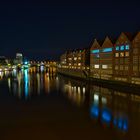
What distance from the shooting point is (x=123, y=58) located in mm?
40188

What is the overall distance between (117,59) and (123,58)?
2.26 metres

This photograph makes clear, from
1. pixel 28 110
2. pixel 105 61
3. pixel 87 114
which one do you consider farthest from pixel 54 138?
pixel 105 61

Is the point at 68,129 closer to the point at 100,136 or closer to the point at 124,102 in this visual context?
the point at 100,136

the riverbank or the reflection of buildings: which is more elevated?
the riverbank

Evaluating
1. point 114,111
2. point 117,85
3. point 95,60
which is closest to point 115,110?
point 114,111

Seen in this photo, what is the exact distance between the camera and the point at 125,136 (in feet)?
50.0

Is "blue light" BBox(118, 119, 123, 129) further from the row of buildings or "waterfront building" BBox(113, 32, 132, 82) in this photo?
"waterfront building" BBox(113, 32, 132, 82)

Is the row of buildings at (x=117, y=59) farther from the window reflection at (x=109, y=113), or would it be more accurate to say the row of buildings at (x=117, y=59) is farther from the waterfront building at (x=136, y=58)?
the window reflection at (x=109, y=113)

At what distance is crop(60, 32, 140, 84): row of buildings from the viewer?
121 ft

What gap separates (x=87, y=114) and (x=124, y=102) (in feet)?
25.1

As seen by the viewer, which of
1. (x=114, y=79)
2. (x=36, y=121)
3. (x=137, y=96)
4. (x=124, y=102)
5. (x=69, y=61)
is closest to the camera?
(x=36, y=121)

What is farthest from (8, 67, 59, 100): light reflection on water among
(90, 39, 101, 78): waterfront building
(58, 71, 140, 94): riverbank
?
(90, 39, 101, 78): waterfront building

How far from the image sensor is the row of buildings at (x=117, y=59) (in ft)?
121

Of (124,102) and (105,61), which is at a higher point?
(105,61)
